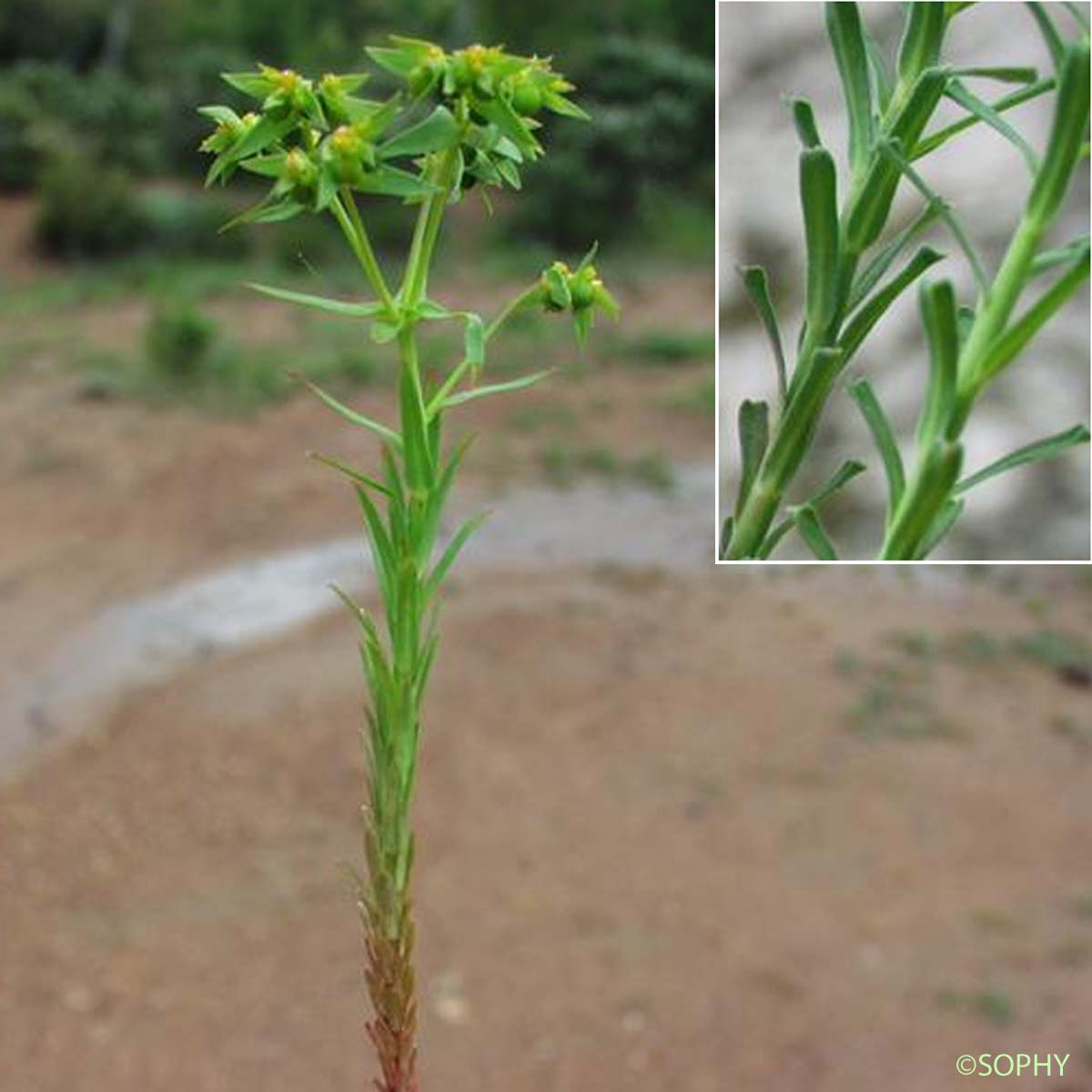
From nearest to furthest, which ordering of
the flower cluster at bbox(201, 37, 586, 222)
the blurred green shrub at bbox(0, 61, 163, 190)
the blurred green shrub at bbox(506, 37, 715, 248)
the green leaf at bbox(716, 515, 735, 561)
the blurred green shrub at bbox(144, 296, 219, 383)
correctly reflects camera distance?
the flower cluster at bbox(201, 37, 586, 222), the green leaf at bbox(716, 515, 735, 561), the blurred green shrub at bbox(144, 296, 219, 383), the blurred green shrub at bbox(506, 37, 715, 248), the blurred green shrub at bbox(0, 61, 163, 190)

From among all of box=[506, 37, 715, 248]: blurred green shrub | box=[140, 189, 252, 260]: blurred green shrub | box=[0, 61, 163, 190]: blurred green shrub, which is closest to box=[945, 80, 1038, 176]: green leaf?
box=[506, 37, 715, 248]: blurred green shrub

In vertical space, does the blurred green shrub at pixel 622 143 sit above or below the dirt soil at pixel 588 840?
above

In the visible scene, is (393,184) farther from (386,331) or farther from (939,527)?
(939,527)

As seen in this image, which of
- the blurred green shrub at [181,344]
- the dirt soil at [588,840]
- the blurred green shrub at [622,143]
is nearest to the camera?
the dirt soil at [588,840]

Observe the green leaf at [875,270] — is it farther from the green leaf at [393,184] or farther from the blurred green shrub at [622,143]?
the blurred green shrub at [622,143]

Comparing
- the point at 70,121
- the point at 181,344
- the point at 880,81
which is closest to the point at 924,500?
the point at 880,81

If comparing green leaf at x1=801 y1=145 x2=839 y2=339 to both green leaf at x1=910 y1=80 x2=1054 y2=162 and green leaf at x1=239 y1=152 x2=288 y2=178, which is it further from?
green leaf at x1=239 y1=152 x2=288 y2=178

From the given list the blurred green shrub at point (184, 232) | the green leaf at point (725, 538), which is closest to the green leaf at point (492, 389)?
the green leaf at point (725, 538)

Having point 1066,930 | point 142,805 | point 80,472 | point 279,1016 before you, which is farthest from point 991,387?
point 80,472

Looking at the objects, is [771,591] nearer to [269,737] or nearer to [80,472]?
[269,737]
